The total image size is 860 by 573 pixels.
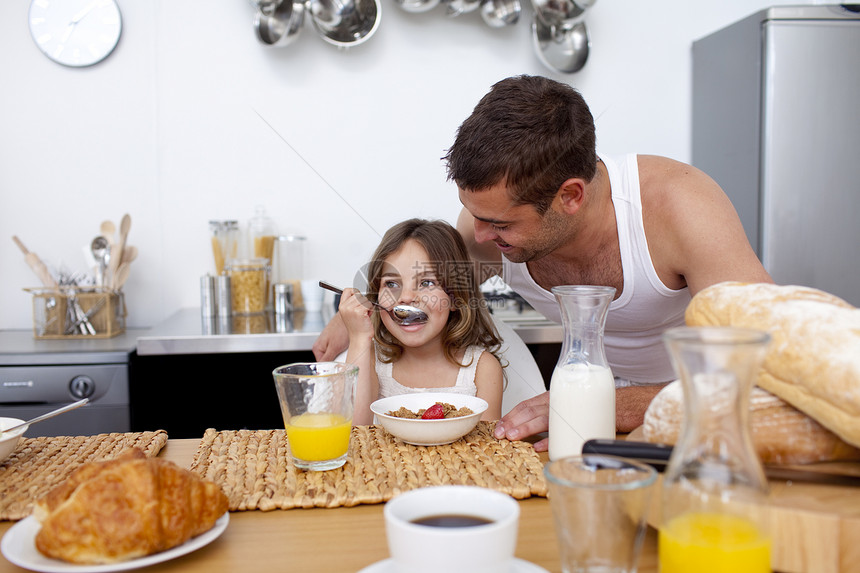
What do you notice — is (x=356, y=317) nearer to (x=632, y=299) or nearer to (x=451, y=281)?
(x=451, y=281)

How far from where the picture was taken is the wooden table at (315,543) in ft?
2.05

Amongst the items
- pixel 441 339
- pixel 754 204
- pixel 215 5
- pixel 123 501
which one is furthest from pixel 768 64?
pixel 123 501

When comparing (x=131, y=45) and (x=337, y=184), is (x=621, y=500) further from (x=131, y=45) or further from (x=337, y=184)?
(x=131, y=45)

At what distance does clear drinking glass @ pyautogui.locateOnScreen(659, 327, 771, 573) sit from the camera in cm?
49

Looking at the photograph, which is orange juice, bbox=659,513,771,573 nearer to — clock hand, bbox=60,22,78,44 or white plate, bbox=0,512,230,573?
white plate, bbox=0,512,230,573

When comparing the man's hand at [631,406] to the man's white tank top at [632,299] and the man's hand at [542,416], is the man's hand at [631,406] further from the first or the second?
the man's white tank top at [632,299]

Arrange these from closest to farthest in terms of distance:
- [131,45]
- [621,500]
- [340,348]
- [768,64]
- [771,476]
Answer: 1. [621,500]
2. [771,476]
3. [340,348]
4. [768,64]
5. [131,45]

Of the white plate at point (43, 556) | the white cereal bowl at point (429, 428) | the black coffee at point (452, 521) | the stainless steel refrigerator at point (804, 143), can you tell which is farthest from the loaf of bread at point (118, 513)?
the stainless steel refrigerator at point (804, 143)

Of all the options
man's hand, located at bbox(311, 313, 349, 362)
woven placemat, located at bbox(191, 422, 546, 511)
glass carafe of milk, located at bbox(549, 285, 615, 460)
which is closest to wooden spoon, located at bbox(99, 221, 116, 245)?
man's hand, located at bbox(311, 313, 349, 362)

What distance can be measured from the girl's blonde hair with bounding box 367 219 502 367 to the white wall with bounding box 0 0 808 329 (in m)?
0.82

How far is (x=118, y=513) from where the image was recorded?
60cm

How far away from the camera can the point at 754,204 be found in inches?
89.0

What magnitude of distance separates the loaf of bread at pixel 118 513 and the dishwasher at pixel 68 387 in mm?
1292

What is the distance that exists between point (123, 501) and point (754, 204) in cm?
217
